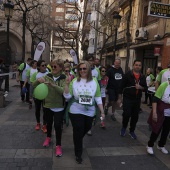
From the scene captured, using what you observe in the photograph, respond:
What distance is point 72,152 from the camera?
14.3ft

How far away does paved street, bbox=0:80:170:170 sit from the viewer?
384 centimetres

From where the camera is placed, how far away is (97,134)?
5.58 metres

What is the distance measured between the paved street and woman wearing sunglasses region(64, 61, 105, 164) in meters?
0.44

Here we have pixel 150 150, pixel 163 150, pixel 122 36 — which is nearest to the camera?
pixel 150 150

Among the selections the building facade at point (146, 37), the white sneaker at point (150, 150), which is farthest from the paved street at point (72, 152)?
the building facade at point (146, 37)

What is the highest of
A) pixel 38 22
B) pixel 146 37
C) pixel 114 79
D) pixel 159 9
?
pixel 38 22

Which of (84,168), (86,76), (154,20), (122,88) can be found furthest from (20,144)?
(154,20)

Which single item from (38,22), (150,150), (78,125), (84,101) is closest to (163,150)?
(150,150)

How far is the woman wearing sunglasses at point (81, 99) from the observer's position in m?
3.71

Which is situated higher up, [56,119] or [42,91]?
[42,91]

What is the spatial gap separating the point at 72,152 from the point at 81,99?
1281 mm

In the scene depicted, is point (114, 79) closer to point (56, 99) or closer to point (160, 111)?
point (160, 111)

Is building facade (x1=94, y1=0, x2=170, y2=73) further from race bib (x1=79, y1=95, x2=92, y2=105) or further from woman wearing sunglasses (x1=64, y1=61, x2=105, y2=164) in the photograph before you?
race bib (x1=79, y1=95, x2=92, y2=105)

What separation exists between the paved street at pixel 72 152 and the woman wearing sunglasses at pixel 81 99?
0.44 meters
